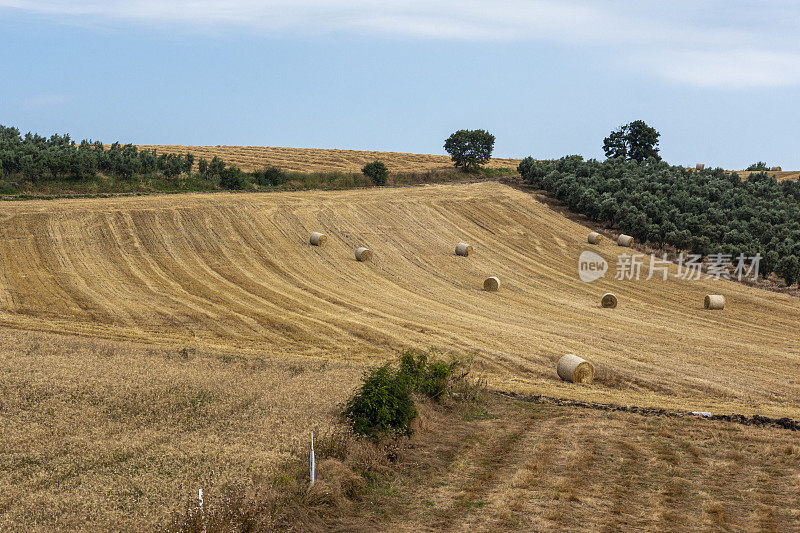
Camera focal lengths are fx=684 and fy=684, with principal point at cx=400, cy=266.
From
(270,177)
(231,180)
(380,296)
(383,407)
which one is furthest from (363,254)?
(383,407)

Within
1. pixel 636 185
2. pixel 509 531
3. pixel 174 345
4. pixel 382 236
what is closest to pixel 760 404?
pixel 509 531

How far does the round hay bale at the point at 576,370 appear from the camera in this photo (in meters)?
23.5

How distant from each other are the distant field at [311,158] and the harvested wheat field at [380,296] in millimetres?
17580

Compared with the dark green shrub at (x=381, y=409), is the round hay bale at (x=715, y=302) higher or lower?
higher

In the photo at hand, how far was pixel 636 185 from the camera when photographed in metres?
64.9

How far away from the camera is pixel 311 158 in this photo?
79.1 meters

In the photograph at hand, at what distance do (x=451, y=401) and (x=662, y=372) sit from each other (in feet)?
30.9

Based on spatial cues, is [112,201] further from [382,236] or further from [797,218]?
[797,218]

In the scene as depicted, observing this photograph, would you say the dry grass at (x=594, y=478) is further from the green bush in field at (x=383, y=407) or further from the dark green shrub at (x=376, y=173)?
the dark green shrub at (x=376, y=173)

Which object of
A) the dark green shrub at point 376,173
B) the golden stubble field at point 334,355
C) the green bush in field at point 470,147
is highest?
the green bush in field at point 470,147
